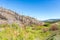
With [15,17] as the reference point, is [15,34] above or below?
below

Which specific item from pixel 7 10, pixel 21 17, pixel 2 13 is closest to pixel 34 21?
pixel 21 17

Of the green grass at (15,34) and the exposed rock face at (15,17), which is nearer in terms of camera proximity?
the green grass at (15,34)

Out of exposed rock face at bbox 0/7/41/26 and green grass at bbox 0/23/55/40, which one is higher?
exposed rock face at bbox 0/7/41/26

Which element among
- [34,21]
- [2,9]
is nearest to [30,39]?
[2,9]

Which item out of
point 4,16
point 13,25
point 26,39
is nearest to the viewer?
point 26,39

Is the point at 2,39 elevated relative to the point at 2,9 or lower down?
lower down

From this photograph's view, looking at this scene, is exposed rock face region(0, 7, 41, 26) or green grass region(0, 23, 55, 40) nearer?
green grass region(0, 23, 55, 40)

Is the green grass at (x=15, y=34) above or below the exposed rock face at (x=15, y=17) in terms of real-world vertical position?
below

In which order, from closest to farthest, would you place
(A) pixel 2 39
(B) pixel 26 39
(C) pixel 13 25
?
(A) pixel 2 39, (B) pixel 26 39, (C) pixel 13 25

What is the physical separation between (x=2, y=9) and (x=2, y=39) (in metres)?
10.3

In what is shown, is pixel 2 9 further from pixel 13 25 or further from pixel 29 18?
pixel 13 25

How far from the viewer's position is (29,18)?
19094mm

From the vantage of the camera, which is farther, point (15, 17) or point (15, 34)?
point (15, 17)

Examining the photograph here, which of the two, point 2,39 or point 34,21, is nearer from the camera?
point 2,39
